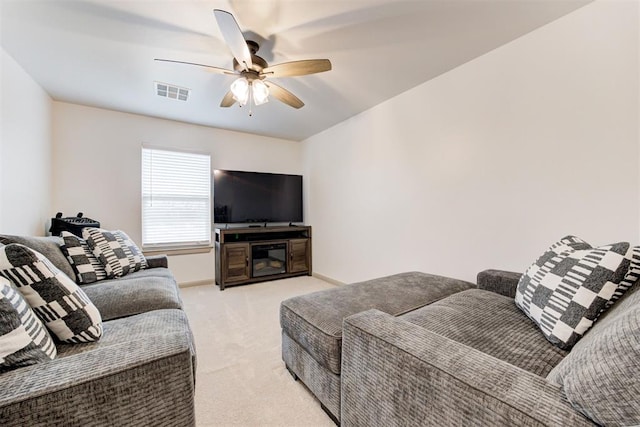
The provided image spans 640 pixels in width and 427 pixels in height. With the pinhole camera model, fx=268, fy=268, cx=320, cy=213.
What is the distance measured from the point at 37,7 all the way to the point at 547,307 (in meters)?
3.40

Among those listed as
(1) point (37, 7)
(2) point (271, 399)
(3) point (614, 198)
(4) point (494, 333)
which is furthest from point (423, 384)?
(1) point (37, 7)

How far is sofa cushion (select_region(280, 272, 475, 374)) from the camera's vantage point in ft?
4.51

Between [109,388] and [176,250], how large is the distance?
11.3 feet

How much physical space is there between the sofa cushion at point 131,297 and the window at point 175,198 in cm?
205

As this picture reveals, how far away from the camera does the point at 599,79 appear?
1.73 m

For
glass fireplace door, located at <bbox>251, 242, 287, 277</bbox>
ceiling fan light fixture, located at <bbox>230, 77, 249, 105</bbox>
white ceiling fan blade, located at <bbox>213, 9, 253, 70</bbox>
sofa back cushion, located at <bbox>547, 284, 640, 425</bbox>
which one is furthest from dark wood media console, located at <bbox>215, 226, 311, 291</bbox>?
sofa back cushion, located at <bbox>547, 284, 640, 425</bbox>

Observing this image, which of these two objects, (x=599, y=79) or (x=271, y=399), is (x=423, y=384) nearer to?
(x=271, y=399)

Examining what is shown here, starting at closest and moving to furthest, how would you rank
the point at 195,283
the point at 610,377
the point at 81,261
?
1. the point at 610,377
2. the point at 81,261
3. the point at 195,283

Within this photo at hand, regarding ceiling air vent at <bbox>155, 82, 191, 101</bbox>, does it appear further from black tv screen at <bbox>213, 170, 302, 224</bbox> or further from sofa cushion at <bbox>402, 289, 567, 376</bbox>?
sofa cushion at <bbox>402, 289, 567, 376</bbox>

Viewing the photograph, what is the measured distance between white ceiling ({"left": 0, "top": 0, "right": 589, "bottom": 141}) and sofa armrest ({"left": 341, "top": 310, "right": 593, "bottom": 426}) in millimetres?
1928

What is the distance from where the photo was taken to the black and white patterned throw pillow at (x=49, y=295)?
1.00m

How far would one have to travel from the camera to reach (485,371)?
791mm

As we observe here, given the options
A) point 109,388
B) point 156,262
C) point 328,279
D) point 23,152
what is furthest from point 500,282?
point 23,152

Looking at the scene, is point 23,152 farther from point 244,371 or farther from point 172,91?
point 244,371
